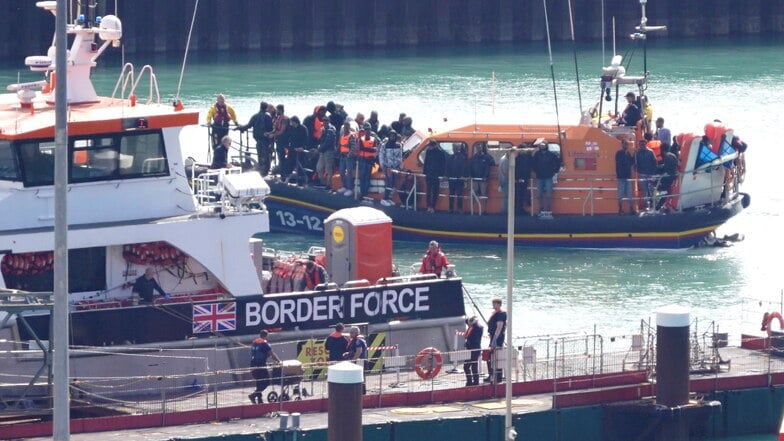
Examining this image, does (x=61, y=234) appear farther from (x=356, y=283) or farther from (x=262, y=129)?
(x=262, y=129)

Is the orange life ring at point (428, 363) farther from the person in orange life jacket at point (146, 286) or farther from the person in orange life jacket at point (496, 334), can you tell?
the person in orange life jacket at point (146, 286)

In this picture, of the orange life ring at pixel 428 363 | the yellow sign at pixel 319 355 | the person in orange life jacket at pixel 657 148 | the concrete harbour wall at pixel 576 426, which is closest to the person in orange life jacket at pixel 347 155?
the person in orange life jacket at pixel 657 148

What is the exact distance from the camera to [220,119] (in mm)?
28047

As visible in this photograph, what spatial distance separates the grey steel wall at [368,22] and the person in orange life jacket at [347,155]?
76.3 feet

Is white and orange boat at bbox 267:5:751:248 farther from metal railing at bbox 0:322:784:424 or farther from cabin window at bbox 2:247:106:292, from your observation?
cabin window at bbox 2:247:106:292

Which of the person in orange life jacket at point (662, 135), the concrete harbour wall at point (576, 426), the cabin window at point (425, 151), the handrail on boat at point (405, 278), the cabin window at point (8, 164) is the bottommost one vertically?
the concrete harbour wall at point (576, 426)

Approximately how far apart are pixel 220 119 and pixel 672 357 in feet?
41.6

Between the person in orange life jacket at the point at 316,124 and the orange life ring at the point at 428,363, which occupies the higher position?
the person in orange life jacket at the point at 316,124

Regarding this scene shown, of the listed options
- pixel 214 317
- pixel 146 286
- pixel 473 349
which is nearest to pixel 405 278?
pixel 473 349

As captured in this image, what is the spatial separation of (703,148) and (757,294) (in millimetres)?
2903

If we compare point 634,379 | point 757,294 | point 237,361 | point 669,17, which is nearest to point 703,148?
point 757,294

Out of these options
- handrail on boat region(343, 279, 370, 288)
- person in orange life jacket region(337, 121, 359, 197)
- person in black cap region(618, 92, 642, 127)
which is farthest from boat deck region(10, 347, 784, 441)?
person in orange life jacket region(337, 121, 359, 197)

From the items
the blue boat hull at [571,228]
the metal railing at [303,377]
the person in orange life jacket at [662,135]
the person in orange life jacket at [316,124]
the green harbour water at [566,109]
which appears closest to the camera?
the metal railing at [303,377]

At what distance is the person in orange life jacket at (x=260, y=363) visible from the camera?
1672 centimetres
